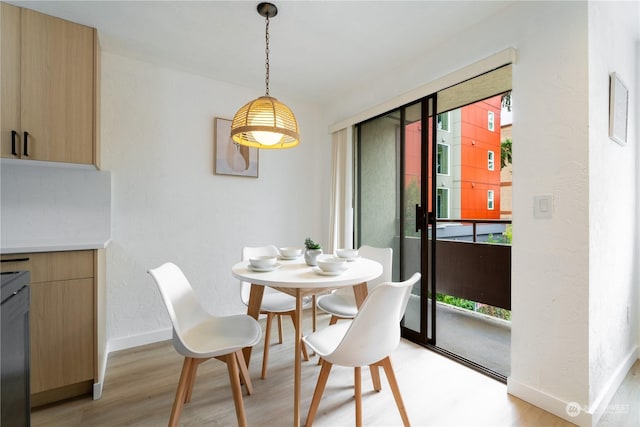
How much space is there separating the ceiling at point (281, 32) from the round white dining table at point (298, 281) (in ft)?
5.36

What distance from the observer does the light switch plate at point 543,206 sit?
158 cm

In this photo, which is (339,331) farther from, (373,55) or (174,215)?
(373,55)

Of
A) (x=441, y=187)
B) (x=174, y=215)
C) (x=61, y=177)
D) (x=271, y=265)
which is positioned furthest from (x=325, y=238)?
(x=61, y=177)

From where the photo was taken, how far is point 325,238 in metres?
3.46

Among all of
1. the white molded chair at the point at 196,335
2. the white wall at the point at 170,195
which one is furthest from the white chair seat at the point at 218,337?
the white wall at the point at 170,195

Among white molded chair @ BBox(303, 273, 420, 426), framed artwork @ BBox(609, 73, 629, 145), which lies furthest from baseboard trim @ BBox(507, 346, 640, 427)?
framed artwork @ BBox(609, 73, 629, 145)

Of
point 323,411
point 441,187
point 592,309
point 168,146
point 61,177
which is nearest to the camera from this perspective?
point 592,309

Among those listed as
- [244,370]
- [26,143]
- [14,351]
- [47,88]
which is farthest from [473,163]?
[14,351]

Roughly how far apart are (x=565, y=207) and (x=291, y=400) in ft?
6.14

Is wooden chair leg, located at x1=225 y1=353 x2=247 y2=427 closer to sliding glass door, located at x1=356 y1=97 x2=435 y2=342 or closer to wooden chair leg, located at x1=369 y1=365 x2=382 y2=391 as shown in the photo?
wooden chair leg, located at x1=369 y1=365 x2=382 y2=391

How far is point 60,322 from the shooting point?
1.66 m

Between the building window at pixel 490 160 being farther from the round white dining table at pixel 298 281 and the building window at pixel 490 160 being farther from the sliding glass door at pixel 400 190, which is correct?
the round white dining table at pixel 298 281

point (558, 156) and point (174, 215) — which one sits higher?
point (558, 156)

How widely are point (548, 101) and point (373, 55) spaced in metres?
1.35
